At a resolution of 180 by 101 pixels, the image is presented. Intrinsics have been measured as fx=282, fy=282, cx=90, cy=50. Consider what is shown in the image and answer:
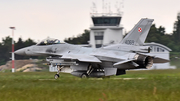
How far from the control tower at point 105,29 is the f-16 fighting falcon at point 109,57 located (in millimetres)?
27109

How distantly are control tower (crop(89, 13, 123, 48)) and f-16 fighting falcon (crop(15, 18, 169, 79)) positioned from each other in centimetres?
2711

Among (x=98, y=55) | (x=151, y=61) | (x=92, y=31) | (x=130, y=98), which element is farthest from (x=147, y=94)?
(x=92, y=31)

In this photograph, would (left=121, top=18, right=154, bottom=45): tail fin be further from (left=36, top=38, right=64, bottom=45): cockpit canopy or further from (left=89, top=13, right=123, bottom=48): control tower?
(left=89, top=13, right=123, bottom=48): control tower

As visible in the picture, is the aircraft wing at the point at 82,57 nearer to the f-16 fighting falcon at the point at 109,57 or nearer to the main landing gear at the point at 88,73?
the f-16 fighting falcon at the point at 109,57

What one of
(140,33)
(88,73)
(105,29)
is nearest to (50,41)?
(88,73)

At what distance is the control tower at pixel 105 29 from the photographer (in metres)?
43.8

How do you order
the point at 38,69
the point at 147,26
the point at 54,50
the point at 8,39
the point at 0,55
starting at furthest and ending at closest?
the point at 8,39, the point at 0,55, the point at 38,69, the point at 54,50, the point at 147,26

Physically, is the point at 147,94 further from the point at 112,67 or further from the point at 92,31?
the point at 92,31

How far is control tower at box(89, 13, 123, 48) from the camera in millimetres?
43750

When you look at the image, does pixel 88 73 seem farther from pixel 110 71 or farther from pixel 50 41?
pixel 50 41

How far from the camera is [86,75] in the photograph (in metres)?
16.3

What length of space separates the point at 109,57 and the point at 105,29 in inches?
1142

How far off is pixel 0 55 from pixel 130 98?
51.3m

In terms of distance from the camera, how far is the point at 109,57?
1584cm
